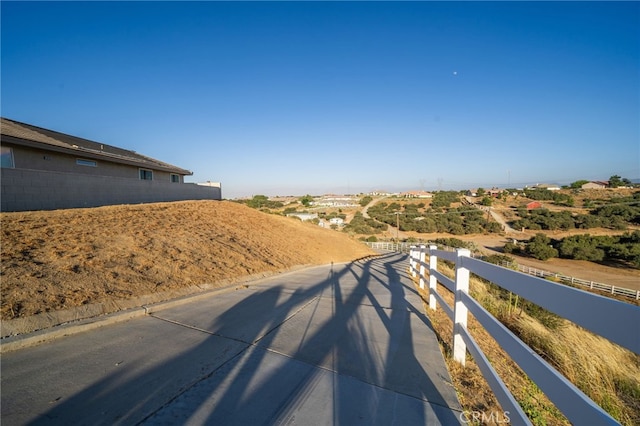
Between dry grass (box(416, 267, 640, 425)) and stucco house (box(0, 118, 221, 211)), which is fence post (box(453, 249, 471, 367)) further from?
stucco house (box(0, 118, 221, 211))

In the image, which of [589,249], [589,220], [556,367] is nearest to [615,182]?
[589,220]

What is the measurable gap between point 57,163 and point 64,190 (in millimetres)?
4225

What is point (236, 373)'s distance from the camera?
2.87 m

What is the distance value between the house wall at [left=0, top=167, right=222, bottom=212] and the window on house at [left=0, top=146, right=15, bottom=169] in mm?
2529

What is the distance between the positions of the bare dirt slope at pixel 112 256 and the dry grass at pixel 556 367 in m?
5.05

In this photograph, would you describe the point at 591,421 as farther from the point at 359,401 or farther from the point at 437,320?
the point at 437,320

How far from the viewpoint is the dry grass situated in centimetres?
266

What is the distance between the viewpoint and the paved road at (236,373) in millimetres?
2314

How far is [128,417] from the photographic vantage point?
7.39 ft

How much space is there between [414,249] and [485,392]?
596cm

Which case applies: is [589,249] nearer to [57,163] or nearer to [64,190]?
[64,190]

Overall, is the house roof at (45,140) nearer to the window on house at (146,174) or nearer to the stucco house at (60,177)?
the stucco house at (60,177)

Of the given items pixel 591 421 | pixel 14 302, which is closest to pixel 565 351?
pixel 591 421

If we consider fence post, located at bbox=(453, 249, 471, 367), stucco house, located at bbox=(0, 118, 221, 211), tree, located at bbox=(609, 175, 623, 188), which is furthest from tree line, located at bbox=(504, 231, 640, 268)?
tree, located at bbox=(609, 175, 623, 188)
